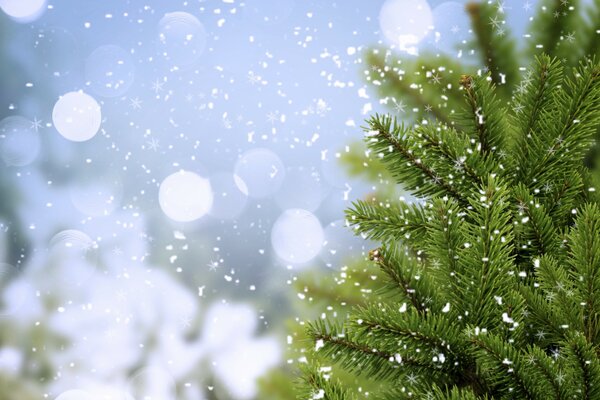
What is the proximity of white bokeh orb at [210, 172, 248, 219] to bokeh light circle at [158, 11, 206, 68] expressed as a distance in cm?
185

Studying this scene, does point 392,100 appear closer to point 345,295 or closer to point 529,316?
point 345,295

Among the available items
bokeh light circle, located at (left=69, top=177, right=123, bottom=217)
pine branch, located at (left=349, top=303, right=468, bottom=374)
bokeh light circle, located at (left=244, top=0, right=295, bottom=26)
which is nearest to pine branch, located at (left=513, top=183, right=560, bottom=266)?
pine branch, located at (left=349, top=303, right=468, bottom=374)

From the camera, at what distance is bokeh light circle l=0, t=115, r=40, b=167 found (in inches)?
284

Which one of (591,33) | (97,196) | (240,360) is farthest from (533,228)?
(97,196)

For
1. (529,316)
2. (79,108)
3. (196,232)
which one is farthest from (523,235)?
(79,108)

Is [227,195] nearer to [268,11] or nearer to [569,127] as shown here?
[268,11]

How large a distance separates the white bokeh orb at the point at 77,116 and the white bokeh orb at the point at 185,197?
114 centimetres

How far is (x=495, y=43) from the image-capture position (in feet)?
3.01

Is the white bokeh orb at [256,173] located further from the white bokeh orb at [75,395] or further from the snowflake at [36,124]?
the white bokeh orb at [75,395]

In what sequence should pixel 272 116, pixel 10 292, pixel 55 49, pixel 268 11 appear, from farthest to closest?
pixel 268 11, pixel 55 49, pixel 272 116, pixel 10 292

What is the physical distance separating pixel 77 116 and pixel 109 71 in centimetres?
101

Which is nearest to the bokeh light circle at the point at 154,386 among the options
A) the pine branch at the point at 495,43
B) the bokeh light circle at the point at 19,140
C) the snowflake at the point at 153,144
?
the bokeh light circle at the point at 19,140

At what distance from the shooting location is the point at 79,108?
827 centimetres

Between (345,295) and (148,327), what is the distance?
16.1 feet
